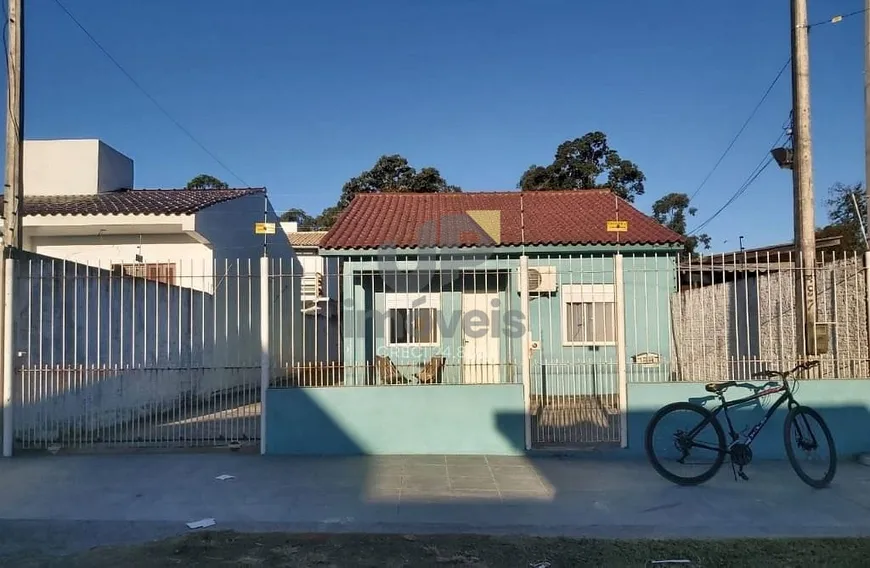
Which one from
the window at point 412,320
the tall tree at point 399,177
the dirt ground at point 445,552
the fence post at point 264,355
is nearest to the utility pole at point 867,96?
the dirt ground at point 445,552

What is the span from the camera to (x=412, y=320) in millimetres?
10961

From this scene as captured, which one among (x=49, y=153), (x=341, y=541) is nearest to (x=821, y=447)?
(x=341, y=541)

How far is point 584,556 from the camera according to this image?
467 cm

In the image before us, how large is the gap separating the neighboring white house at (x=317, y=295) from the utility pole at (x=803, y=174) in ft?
18.9

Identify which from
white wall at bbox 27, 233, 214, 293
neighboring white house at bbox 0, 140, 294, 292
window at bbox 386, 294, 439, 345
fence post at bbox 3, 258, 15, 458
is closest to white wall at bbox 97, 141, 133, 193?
neighboring white house at bbox 0, 140, 294, 292

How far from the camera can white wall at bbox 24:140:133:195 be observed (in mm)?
15016

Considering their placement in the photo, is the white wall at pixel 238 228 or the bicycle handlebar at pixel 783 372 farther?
the white wall at pixel 238 228

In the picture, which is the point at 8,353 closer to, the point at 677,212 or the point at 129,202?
the point at 129,202

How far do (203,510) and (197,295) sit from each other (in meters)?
7.86

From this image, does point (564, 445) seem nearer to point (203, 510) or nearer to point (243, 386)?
point (203, 510)

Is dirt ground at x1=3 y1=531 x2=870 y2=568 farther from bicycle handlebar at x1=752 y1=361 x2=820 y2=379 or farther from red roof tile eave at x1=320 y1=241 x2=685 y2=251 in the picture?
red roof tile eave at x1=320 y1=241 x2=685 y2=251

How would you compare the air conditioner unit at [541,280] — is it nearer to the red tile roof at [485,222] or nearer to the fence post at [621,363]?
the red tile roof at [485,222]

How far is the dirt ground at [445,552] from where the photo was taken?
14.9 feet

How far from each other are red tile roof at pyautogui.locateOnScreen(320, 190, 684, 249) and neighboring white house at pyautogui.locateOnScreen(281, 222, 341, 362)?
102cm
